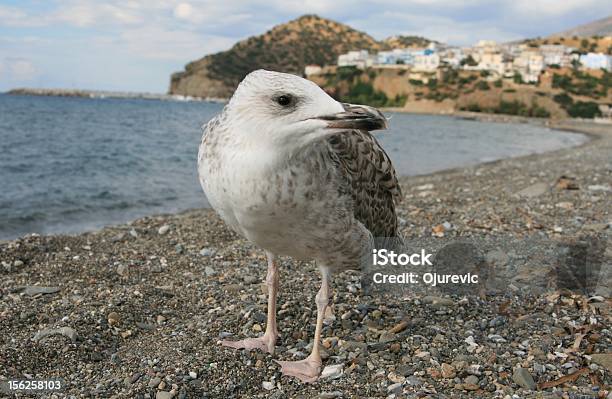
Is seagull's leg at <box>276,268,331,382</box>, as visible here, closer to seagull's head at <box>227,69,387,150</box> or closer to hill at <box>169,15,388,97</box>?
seagull's head at <box>227,69,387,150</box>

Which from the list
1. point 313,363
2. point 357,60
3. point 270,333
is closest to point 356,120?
point 313,363

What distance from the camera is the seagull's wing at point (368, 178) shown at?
12.3 ft

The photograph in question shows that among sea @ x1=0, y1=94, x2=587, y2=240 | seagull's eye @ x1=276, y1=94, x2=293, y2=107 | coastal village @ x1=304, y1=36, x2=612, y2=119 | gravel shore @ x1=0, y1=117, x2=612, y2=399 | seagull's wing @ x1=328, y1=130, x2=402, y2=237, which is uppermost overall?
coastal village @ x1=304, y1=36, x2=612, y2=119

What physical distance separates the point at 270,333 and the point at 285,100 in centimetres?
205

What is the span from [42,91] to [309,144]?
16923 cm

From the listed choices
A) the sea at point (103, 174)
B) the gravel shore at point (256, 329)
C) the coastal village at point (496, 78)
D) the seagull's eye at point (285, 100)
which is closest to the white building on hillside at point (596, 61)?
the coastal village at point (496, 78)

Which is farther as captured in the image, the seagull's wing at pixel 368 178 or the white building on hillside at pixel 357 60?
the white building on hillside at pixel 357 60

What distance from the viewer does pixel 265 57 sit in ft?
403

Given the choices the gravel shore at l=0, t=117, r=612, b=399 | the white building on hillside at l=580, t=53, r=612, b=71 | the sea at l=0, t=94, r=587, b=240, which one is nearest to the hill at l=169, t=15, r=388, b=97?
the white building on hillside at l=580, t=53, r=612, b=71

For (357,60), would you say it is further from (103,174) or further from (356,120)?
(356,120)

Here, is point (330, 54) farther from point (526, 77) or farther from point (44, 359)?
point (44, 359)

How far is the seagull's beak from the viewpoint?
2910 mm

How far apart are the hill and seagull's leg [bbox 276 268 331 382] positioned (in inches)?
4445

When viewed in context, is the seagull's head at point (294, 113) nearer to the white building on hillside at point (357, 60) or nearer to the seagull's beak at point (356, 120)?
Result: the seagull's beak at point (356, 120)
